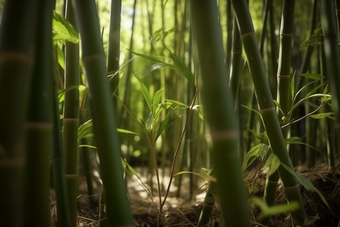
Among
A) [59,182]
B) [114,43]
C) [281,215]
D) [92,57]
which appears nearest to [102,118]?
[92,57]

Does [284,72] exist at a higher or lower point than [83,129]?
higher

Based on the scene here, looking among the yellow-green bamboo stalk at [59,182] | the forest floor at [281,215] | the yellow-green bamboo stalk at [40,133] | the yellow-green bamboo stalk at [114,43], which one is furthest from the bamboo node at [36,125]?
the forest floor at [281,215]

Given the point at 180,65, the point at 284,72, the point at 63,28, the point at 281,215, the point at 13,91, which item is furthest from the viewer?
the point at 281,215

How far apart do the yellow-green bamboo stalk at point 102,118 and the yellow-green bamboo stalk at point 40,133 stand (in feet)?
0.15

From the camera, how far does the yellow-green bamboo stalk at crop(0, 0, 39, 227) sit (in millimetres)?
395

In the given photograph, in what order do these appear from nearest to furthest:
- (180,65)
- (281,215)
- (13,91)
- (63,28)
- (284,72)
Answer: (13,91) < (63,28) < (180,65) < (284,72) < (281,215)

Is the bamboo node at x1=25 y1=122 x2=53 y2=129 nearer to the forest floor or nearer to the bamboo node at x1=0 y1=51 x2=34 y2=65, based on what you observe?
the bamboo node at x1=0 y1=51 x2=34 y2=65

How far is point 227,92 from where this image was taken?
1.33ft

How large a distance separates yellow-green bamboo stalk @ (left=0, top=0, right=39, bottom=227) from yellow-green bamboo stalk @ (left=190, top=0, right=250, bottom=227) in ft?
0.63

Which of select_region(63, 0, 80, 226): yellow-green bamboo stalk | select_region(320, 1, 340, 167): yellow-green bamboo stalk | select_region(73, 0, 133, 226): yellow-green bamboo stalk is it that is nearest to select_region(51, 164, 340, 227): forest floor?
select_region(63, 0, 80, 226): yellow-green bamboo stalk

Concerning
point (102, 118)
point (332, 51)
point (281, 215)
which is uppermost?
point (332, 51)

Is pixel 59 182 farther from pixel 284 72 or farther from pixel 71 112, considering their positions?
pixel 284 72

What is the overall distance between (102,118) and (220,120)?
14 centimetres

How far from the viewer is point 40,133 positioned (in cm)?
44
